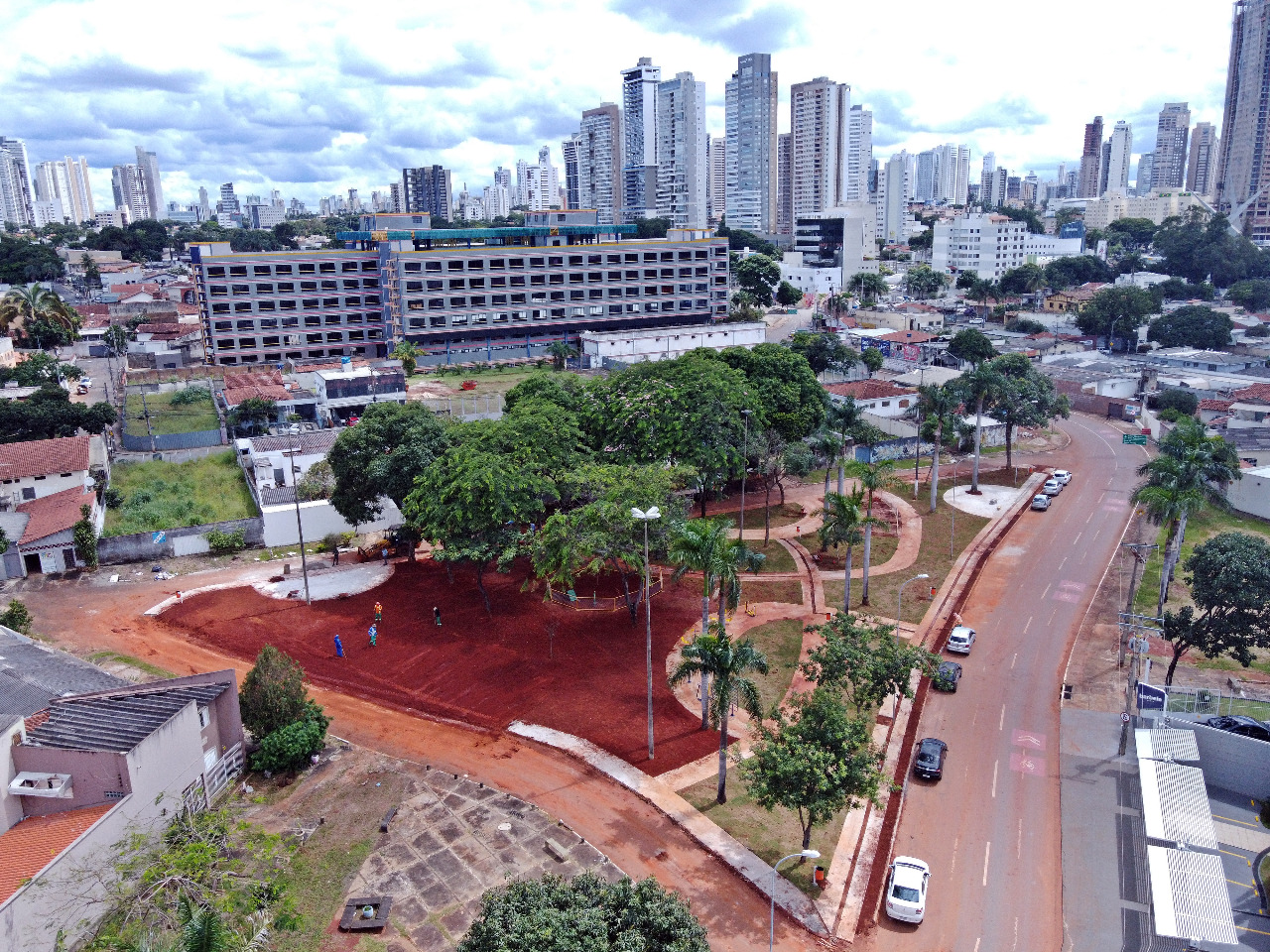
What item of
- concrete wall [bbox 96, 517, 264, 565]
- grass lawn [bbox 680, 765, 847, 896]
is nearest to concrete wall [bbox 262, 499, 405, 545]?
concrete wall [bbox 96, 517, 264, 565]

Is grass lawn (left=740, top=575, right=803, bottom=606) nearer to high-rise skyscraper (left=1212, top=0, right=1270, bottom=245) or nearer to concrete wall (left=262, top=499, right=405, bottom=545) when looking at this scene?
concrete wall (left=262, top=499, right=405, bottom=545)

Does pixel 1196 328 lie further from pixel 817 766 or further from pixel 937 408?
pixel 817 766

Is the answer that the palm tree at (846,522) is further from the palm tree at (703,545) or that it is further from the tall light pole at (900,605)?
the palm tree at (703,545)

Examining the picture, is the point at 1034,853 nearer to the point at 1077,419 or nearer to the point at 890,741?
the point at 890,741

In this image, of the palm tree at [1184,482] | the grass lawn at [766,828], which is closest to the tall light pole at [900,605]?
the palm tree at [1184,482]

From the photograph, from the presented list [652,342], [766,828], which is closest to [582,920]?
[766,828]

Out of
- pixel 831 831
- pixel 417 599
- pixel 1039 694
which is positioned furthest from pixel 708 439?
pixel 831 831
